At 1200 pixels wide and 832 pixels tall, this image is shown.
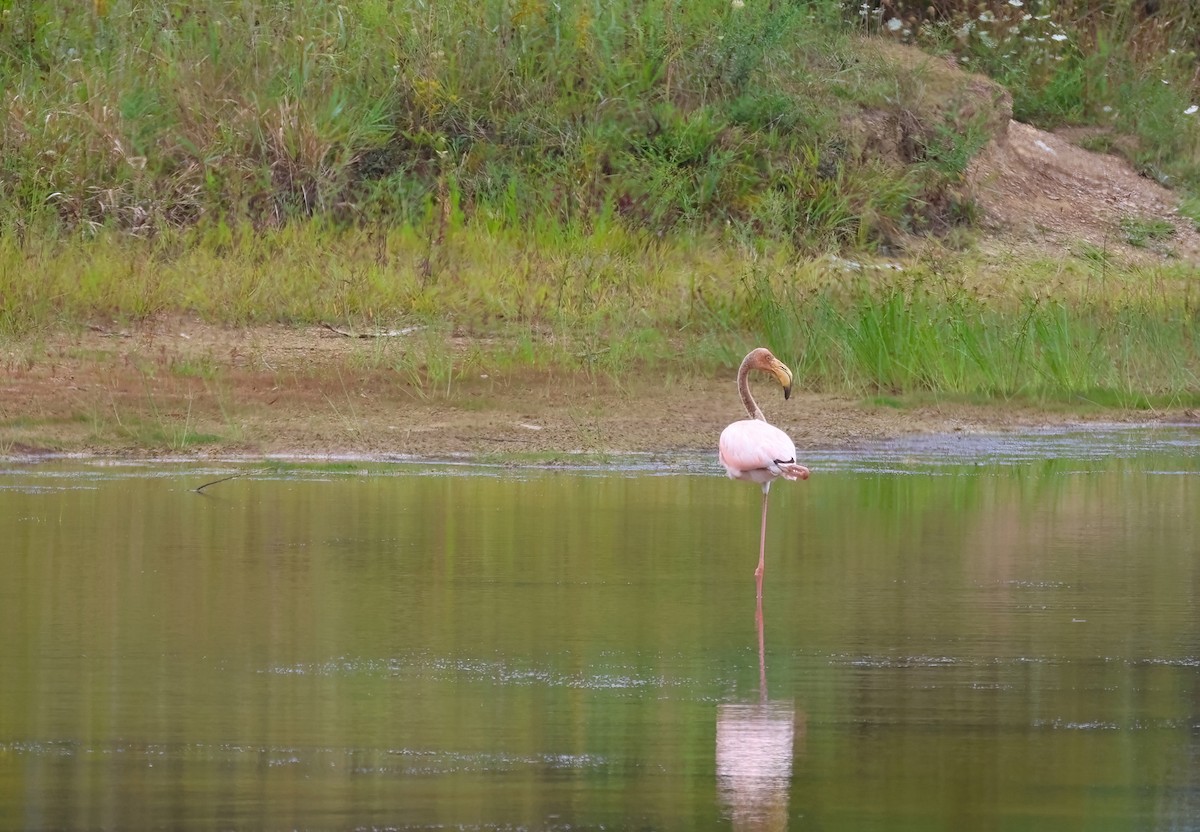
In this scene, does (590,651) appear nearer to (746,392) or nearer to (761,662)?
(761,662)

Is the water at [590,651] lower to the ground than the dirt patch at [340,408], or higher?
lower

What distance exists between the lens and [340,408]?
1316cm

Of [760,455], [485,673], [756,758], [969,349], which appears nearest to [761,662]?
[485,673]

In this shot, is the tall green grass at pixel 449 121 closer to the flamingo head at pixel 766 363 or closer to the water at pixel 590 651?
the water at pixel 590 651

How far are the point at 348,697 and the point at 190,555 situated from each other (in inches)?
98.8

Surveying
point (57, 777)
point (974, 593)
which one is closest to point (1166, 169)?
point (974, 593)

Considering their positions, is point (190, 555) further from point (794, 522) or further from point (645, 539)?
point (794, 522)

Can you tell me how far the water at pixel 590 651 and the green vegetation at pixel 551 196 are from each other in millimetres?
3508

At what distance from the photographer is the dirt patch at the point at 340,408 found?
12.2 m

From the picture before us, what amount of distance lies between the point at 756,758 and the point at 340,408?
7831 millimetres

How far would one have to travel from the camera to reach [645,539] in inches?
363

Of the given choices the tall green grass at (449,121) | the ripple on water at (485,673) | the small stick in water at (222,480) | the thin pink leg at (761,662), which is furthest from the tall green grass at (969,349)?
the ripple on water at (485,673)

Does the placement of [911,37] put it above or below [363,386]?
above

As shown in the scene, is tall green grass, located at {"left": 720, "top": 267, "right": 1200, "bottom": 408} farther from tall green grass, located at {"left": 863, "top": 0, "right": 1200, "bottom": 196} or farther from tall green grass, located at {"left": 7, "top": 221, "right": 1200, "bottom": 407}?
tall green grass, located at {"left": 863, "top": 0, "right": 1200, "bottom": 196}
